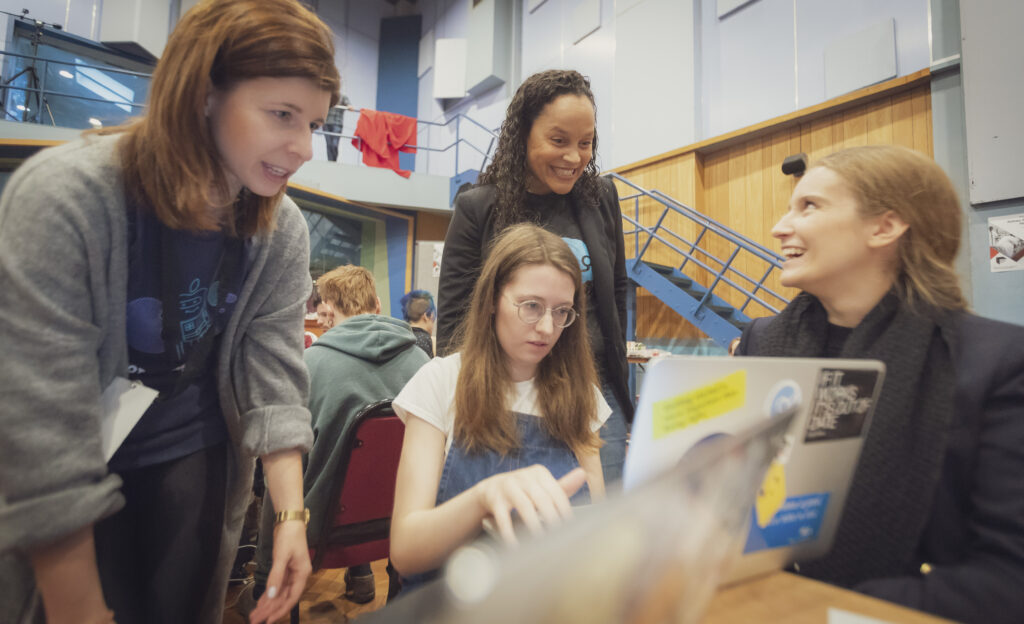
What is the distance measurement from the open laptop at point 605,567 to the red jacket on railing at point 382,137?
27.1 feet

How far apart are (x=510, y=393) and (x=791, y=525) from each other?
0.74 metres

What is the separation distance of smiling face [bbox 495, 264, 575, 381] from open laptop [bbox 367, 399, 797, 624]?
37.6 inches

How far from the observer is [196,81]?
81 centimetres

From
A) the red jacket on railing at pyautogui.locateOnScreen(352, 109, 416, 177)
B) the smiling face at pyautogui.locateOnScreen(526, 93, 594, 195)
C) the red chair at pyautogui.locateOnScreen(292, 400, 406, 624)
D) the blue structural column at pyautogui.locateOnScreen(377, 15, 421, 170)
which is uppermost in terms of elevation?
the blue structural column at pyautogui.locateOnScreen(377, 15, 421, 170)

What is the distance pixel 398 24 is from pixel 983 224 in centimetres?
1044

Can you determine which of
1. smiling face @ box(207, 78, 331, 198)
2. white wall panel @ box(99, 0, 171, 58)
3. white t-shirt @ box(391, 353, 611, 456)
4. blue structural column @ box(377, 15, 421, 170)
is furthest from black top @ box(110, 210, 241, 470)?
blue structural column @ box(377, 15, 421, 170)

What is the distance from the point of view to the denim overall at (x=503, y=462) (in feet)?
3.86

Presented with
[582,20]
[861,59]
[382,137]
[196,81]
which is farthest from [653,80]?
[196,81]

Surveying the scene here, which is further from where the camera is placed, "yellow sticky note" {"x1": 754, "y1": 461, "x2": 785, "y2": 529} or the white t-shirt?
the white t-shirt

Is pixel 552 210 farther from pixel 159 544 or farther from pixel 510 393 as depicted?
pixel 159 544

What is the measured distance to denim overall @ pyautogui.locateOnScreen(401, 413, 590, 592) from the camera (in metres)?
1.18

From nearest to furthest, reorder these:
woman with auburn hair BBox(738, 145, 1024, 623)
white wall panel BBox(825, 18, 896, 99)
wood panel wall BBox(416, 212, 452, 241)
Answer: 1. woman with auburn hair BBox(738, 145, 1024, 623)
2. white wall panel BBox(825, 18, 896, 99)
3. wood panel wall BBox(416, 212, 452, 241)

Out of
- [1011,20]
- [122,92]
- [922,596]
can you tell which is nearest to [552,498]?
[922,596]

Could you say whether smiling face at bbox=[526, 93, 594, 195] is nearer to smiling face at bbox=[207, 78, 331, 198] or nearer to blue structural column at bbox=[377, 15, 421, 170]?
smiling face at bbox=[207, 78, 331, 198]
